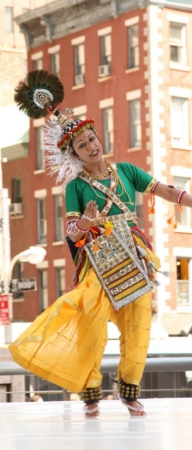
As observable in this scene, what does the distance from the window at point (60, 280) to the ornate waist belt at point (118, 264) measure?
3669cm

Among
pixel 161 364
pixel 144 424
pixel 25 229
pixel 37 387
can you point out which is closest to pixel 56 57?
pixel 25 229

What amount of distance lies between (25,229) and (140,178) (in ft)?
130

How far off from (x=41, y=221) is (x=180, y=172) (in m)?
7.08

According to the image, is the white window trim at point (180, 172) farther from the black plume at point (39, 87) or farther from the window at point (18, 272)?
the black plume at point (39, 87)

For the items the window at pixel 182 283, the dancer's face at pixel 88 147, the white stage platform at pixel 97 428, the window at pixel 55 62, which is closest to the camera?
the white stage platform at pixel 97 428

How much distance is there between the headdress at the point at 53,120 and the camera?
7.81 meters

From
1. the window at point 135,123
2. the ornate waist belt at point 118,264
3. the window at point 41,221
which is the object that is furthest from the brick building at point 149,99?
the ornate waist belt at point 118,264

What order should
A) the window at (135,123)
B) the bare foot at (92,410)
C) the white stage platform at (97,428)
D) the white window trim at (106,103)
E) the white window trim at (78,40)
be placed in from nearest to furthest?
the white stage platform at (97,428) → the bare foot at (92,410) → the window at (135,123) → the white window trim at (106,103) → the white window trim at (78,40)

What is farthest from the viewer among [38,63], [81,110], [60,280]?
[38,63]

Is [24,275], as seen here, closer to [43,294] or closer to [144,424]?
[43,294]

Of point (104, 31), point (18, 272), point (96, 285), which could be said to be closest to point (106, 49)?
point (104, 31)

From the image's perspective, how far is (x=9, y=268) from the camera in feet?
93.1

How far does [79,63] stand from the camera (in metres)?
44.2

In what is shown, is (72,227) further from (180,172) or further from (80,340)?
(180,172)
